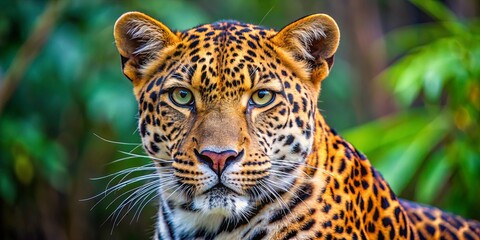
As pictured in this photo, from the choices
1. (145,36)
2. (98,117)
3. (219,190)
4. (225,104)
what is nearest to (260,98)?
(225,104)

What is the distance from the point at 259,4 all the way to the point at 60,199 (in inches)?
152

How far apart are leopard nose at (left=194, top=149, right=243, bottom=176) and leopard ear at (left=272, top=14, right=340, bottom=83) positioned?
836 millimetres

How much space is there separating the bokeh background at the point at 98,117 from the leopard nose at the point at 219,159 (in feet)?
10.3

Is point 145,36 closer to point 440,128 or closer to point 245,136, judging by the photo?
point 245,136

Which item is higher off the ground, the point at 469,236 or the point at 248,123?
the point at 248,123

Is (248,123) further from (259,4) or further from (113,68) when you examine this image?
(259,4)

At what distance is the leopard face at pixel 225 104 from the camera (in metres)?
4.79

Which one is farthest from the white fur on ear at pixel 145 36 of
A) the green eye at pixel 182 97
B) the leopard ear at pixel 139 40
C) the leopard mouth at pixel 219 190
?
the leopard mouth at pixel 219 190

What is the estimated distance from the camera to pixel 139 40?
5.39 m

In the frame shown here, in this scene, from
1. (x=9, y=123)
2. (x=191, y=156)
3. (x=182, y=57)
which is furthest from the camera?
(x=9, y=123)

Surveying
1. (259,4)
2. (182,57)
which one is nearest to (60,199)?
(259,4)

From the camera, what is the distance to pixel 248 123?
494 centimetres

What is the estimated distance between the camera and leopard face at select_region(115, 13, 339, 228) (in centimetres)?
479

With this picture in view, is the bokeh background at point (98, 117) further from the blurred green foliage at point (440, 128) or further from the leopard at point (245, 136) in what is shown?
the leopard at point (245, 136)
